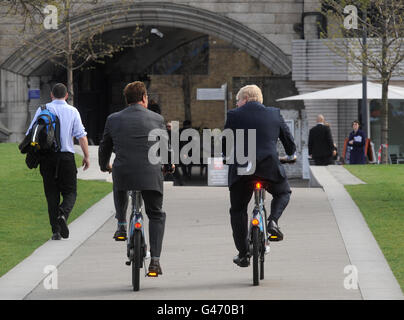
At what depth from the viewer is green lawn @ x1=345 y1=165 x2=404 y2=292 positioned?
10562mm

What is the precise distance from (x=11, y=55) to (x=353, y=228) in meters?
24.6

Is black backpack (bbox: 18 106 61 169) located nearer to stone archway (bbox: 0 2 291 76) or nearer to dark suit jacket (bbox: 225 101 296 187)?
dark suit jacket (bbox: 225 101 296 187)

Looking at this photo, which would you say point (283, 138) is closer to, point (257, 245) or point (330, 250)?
point (257, 245)

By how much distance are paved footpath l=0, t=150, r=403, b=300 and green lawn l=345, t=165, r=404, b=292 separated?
0.50 ft

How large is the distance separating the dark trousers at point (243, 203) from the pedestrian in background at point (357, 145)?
1526 cm

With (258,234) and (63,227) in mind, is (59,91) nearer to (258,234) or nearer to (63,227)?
(63,227)

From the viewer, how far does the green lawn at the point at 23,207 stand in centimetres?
1107

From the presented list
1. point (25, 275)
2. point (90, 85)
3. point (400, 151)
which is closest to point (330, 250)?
point (25, 275)

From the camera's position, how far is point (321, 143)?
24.2 m

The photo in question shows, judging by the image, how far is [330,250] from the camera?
10.8 metres

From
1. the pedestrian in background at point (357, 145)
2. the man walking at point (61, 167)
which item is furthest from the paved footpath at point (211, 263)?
the pedestrian in background at point (357, 145)

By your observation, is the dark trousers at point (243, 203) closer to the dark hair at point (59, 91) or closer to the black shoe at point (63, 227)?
the black shoe at point (63, 227)
